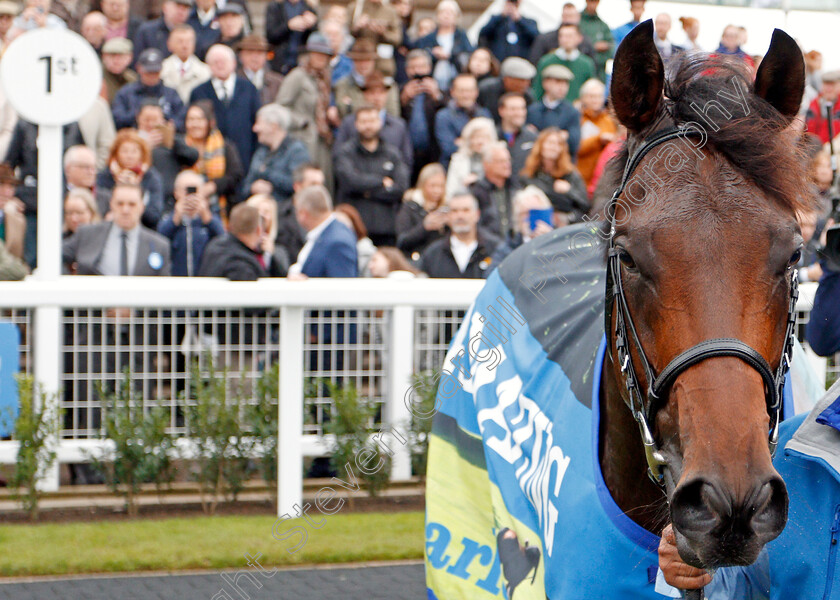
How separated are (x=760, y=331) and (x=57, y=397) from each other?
14.5 feet

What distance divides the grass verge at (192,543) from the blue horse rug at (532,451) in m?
1.56

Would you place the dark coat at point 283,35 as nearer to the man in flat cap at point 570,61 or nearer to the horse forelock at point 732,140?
the man in flat cap at point 570,61

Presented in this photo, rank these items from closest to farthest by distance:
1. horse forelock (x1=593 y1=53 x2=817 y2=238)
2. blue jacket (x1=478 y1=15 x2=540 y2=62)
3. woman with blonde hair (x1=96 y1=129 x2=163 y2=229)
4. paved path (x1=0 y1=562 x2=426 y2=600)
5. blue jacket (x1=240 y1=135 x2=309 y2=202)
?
horse forelock (x1=593 y1=53 x2=817 y2=238) → paved path (x1=0 y1=562 x2=426 y2=600) → woman with blonde hair (x1=96 y1=129 x2=163 y2=229) → blue jacket (x1=240 y1=135 x2=309 y2=202) → blue jacket (x1=478 y1=15 x2=540 y2=62)

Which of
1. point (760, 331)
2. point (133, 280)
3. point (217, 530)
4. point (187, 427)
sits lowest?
point (217, 530)

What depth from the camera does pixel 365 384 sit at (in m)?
6.06

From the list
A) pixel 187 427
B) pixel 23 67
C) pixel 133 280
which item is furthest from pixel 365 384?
pixel 23 67

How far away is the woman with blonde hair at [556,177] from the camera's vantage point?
7895mm

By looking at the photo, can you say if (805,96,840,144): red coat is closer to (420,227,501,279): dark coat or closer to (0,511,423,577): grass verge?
(420,227,501,279): dark coat

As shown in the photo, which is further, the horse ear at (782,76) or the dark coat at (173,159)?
the dark coat at (173,159)

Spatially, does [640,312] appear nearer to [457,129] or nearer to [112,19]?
[457,129]

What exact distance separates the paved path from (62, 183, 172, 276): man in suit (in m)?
2.29

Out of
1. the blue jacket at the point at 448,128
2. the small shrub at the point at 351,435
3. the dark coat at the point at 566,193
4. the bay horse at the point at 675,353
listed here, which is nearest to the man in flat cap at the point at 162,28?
the blue jacket at the point at 448,128

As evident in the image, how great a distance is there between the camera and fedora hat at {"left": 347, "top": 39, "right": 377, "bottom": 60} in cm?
915

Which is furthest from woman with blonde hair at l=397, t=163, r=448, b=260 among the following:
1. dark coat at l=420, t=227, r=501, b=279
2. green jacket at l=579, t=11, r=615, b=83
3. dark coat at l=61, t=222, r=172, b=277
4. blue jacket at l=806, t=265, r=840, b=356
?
blue jacket at l=806, t=265, r=840, b=356
